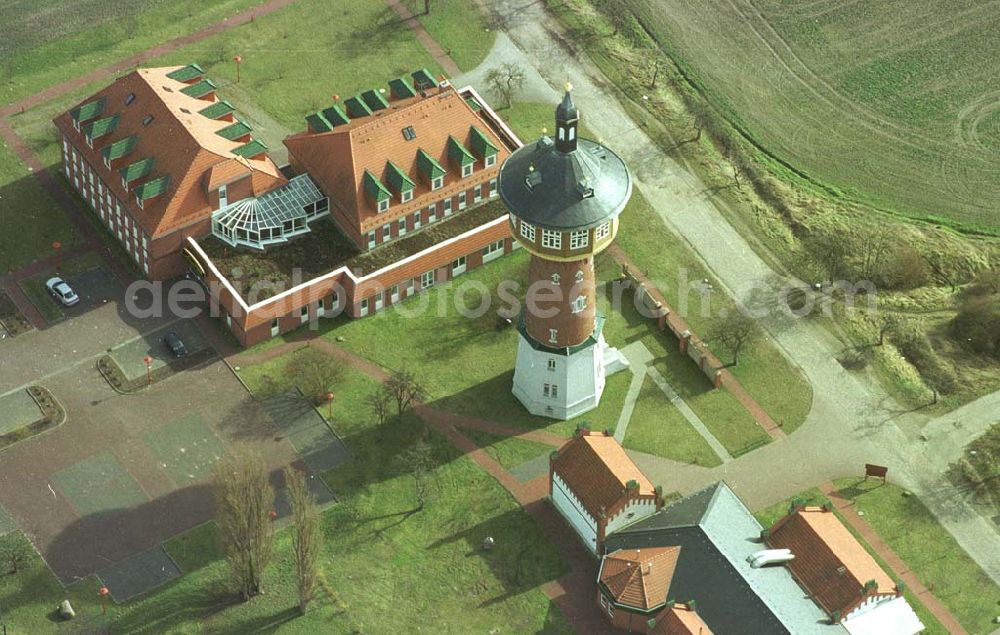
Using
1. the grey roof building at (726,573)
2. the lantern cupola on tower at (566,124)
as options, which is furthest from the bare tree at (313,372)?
the lantern cupola on tower at (566,124)

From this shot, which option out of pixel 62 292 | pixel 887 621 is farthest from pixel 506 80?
pixel 887 621

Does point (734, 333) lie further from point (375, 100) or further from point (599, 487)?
point (375, 100)

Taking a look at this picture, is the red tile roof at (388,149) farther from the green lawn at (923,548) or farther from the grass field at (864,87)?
the green lawn at (923,548)

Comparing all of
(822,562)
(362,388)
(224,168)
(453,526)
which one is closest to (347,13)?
(224,168)

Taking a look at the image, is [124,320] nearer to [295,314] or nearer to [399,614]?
[295,314]

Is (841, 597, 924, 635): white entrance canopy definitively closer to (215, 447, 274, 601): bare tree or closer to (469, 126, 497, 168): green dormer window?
(215, 447, 274, 601): bare tree

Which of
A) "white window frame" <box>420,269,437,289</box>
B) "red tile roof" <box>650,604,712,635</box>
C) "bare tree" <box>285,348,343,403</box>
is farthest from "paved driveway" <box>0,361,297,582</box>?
"red tile roof" <box>650,604,712,635</box>
